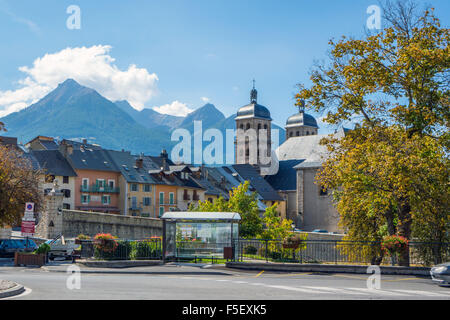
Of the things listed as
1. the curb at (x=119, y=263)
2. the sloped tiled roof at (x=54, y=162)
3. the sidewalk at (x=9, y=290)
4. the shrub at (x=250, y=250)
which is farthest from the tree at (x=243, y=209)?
the sidewalk at (x=9, y=290)

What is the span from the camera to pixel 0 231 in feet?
153

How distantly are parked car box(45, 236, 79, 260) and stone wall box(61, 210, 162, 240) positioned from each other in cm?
1211

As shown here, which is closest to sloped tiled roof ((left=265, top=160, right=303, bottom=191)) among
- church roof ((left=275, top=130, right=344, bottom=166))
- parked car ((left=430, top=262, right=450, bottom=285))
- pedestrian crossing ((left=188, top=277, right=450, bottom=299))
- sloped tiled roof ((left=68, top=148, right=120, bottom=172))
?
church roof ((left=275, top=130, right=344, bottom=166))

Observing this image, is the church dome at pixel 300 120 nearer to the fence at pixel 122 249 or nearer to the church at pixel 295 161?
the church at pixel 295 161

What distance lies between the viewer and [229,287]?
17594 mm

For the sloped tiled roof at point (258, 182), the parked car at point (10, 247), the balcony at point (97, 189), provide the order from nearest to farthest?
the parked car at point (10, 247)
the balcony at point (97, 189)
the sloped tiled roof at point (258, 182)

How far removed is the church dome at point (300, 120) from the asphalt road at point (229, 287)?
457ft

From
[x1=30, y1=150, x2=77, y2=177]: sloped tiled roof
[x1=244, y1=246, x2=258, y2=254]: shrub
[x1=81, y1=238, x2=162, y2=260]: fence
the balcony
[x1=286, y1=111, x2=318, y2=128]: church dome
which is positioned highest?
[x1=286, y1=111, x2=318, y2=128]: church dome

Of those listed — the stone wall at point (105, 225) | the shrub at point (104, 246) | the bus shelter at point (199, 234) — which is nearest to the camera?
the shrub at point (104, 246)

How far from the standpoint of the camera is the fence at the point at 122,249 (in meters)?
26.6

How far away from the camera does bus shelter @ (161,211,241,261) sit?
27469 millimetres

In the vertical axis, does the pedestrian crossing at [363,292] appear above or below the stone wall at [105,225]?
below

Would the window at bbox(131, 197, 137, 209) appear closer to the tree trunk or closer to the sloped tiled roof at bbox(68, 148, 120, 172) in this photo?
the sloped tiled roof at bbox(68, 148, 120, 172)

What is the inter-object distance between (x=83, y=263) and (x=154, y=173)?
187 ft
